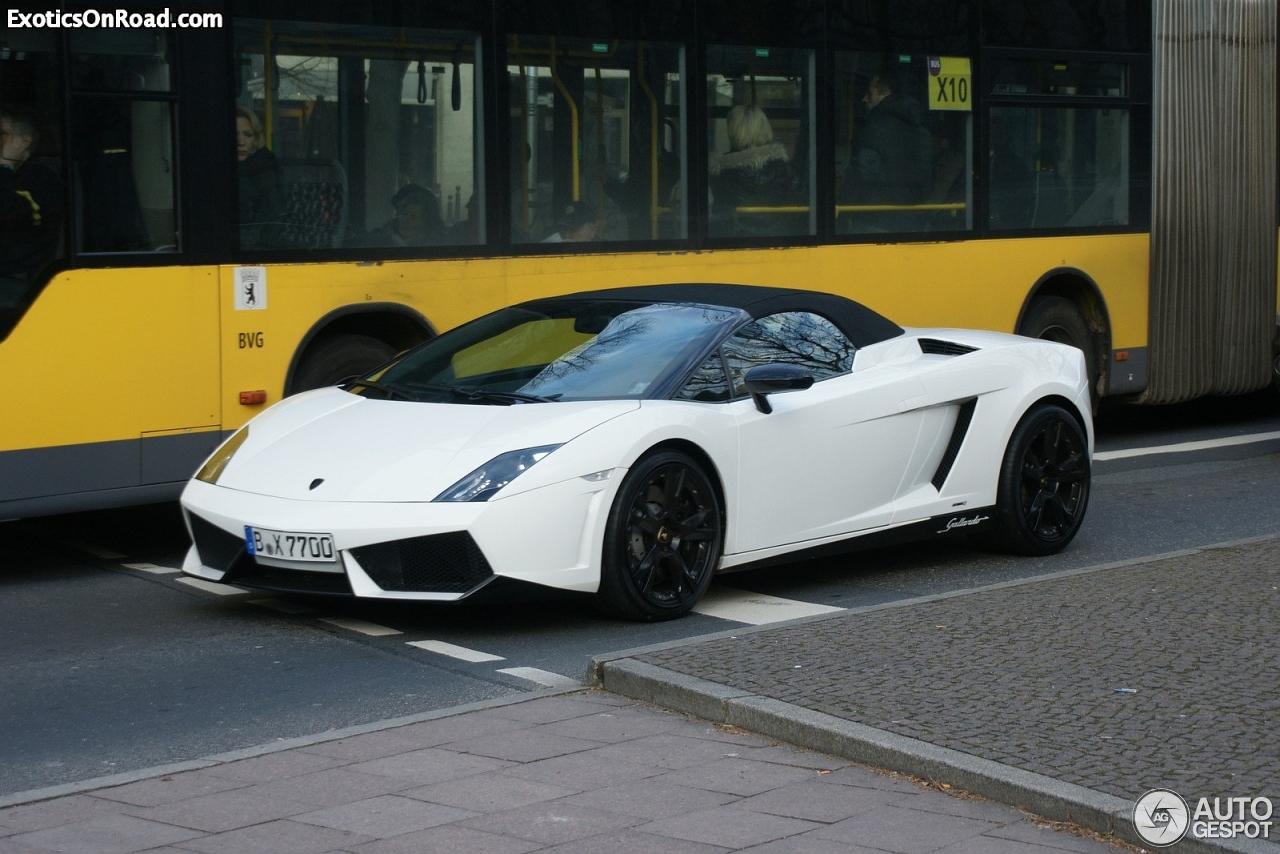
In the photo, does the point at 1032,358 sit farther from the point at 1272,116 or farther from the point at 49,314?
the point at 1272,116

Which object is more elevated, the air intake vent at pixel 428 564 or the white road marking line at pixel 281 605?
the air intake vent at pixel 428 564

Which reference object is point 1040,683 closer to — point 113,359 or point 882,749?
point 882,749

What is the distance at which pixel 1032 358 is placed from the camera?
28.5 feet

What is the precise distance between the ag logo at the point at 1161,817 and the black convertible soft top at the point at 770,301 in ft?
12.4

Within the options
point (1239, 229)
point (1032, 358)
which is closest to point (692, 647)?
point (1032, 358)

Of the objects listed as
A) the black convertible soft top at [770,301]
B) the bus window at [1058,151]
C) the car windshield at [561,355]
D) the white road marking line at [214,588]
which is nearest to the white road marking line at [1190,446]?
the bus window at [1058,151]

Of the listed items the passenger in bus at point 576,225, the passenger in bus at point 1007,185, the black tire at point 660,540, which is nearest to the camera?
the black tire at point 660,540

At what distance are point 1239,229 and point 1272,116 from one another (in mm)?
926

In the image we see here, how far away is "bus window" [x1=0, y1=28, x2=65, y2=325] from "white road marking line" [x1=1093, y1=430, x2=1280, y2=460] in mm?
7299

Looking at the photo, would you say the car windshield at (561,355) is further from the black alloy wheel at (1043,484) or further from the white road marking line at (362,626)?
the black alloy wheel at (1043,484)

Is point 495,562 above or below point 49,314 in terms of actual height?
below

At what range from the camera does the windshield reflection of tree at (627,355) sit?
7.33 m

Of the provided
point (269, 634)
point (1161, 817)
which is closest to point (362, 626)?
point (269, 634)

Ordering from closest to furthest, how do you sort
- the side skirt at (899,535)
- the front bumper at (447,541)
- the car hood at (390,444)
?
the front bumper at (447,541)
the car hood at (390,444)
the side skirt at (899,535)
